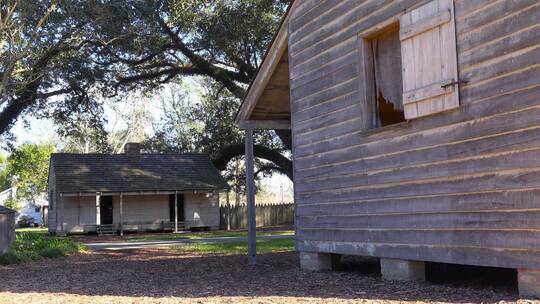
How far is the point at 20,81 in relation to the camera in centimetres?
2177

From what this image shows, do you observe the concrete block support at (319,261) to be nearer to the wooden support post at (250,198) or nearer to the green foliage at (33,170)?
the wooden support post at (250,198)

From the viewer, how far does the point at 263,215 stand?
4106cm

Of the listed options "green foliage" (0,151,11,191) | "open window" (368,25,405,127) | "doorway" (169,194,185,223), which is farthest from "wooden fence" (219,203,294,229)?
"green foliage" (0,151,11,191)

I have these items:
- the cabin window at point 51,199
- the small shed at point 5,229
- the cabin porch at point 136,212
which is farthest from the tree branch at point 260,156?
the small shed at point 5,229

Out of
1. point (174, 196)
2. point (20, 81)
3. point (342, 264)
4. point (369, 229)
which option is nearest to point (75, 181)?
point (174, 196)

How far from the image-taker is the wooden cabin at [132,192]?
34688 mm

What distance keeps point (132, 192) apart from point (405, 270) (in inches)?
1108

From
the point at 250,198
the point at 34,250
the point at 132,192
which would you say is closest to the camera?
the point at 250,198

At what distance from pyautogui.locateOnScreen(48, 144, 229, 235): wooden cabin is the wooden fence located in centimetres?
159

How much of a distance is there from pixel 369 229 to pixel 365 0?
3375 millimetres

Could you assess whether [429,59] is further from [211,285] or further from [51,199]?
[51,199]

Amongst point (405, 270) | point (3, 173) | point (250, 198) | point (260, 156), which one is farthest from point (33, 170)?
point (405, 270)

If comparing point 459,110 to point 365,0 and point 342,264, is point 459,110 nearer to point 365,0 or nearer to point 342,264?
point 365,0

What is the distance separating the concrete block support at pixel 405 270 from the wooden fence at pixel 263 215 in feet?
99.1
